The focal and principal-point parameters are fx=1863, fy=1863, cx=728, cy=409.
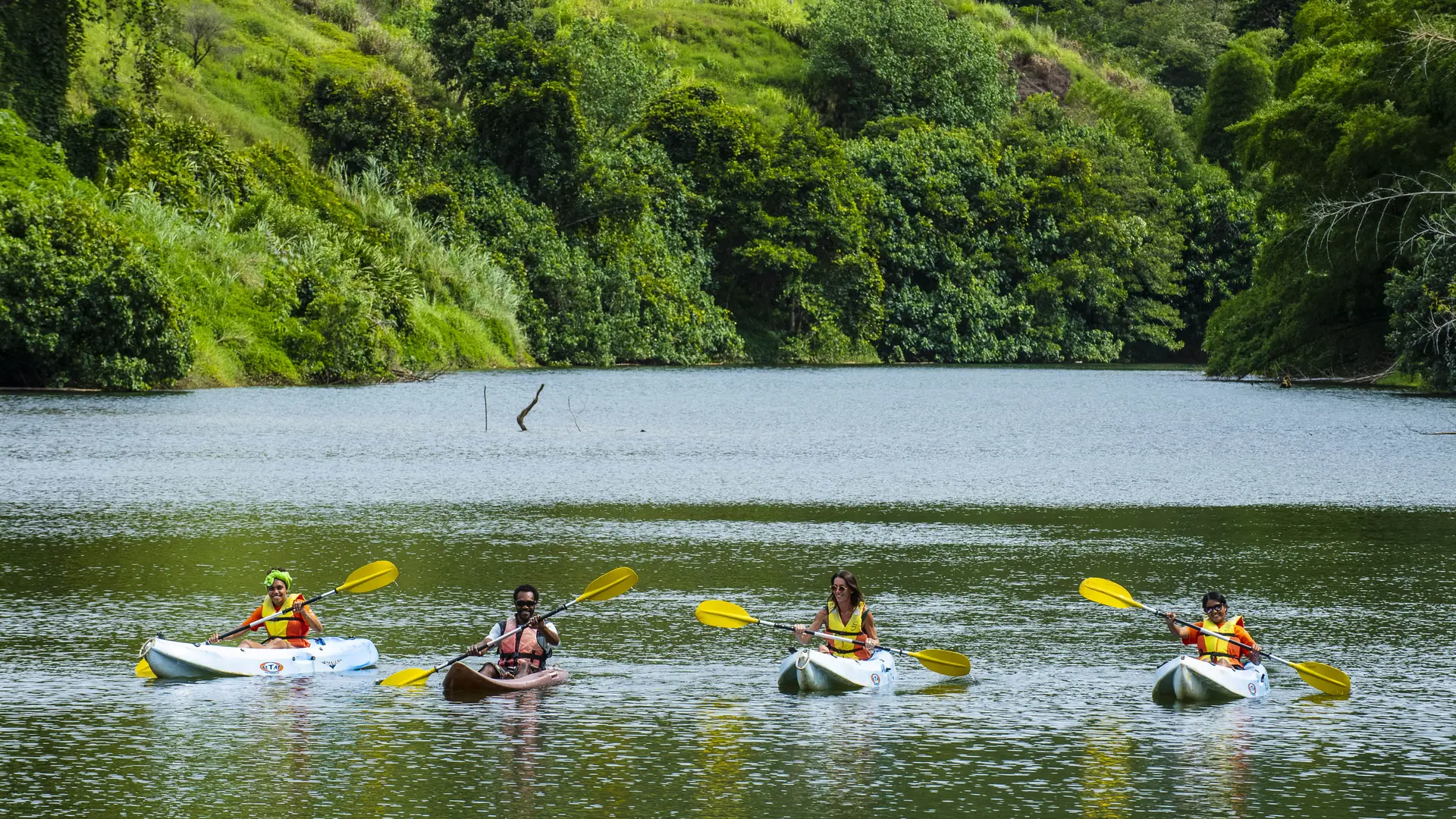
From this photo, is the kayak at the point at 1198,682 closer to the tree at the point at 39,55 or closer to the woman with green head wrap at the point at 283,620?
the woman with green head wrap at the point at 283,620

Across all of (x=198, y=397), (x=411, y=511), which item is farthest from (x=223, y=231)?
(x=411, y=511)

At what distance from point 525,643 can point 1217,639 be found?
5.60 metres

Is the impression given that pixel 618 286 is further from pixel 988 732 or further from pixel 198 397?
pixel 988 732

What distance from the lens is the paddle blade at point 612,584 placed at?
16.9 metres

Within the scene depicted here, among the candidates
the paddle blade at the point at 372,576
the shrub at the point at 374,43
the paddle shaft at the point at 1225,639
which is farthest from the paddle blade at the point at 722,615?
the shrub at the point at 374,43

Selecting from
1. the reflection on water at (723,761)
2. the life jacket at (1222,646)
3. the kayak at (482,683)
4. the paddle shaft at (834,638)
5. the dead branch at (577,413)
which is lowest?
the reflection on water at (723,761)

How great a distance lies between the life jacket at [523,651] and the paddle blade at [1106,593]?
193 inches

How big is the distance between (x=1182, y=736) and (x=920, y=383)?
201 feet

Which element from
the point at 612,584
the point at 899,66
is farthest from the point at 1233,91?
the point at 612,584

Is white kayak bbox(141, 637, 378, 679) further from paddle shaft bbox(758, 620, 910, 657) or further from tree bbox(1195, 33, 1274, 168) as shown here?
tree bbox(1195, 33, 1274, 168)

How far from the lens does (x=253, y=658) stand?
15234mm

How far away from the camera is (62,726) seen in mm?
13055

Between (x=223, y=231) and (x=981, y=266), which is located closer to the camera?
(x=223, y=231)

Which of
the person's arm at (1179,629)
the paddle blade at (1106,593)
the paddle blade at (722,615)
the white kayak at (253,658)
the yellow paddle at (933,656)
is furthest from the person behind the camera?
the paddle blade at (1106,593)
